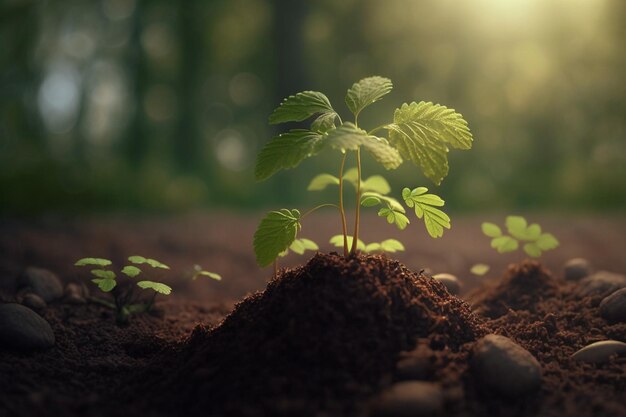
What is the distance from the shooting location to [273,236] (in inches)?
111

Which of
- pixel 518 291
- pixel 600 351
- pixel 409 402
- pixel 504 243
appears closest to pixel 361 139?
pixel 409 402

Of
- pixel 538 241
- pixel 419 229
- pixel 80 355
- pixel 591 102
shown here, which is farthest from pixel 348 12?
pixel 80 355

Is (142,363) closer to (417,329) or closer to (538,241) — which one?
(417,329)

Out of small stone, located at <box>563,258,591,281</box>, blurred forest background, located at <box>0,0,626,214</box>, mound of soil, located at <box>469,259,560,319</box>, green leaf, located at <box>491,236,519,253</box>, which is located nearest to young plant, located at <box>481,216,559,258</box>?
green leaf, located at <box>491,236,519,253</box>

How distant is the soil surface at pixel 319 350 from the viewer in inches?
93.5

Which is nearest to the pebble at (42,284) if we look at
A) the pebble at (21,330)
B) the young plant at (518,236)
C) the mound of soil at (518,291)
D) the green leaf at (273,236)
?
the pebble at (21,330)

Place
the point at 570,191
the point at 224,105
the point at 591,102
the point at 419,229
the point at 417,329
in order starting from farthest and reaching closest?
the point at 224,105 < the point at 591,102 < the point at 570,191 < the point at 419,229 < the point at 417,329

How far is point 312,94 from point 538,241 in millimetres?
2041

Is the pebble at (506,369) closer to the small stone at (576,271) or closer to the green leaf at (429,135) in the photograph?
the green leaf at (429,135)

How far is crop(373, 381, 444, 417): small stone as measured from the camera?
213 cm

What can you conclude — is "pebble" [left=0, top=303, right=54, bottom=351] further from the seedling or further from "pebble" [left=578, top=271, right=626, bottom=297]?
"pebble" [left=578, top=271, right=626, bottom=297]

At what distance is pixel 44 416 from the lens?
2.34m

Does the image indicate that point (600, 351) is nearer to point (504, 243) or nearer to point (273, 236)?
point (504, 243)

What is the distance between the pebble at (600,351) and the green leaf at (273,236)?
1.53m
